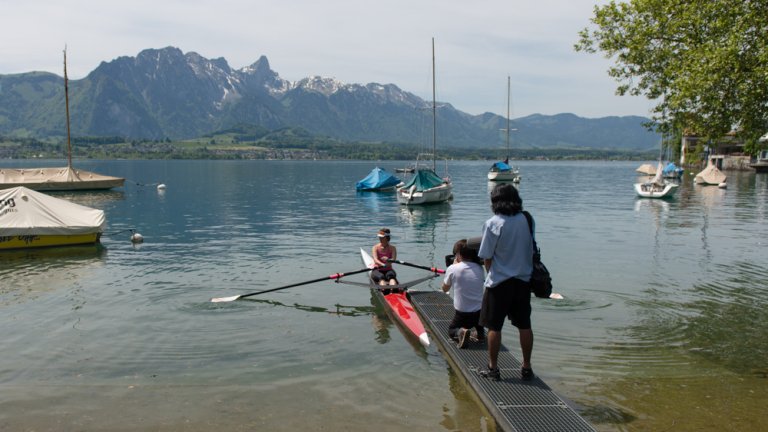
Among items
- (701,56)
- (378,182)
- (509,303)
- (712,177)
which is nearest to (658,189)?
(712,177)

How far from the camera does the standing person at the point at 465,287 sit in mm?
11922

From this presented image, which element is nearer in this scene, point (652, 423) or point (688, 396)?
point (652, 423)

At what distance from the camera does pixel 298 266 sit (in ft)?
85.3

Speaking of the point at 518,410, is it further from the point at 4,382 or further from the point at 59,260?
the point at 59,260

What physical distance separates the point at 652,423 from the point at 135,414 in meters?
9.50

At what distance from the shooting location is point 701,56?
1401 cm

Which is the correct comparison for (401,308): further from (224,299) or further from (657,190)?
(657,190)

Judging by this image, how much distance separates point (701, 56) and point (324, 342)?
12163 mm

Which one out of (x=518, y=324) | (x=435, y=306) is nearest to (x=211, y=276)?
(x=435, y=306)

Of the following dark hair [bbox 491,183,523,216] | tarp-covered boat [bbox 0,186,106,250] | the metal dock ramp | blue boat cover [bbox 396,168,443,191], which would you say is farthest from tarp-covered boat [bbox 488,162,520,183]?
dark hair [bbox 491,183,523,216]

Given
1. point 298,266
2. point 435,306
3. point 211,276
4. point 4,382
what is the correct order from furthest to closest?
point 298,266 → point 211,276 → point 435,306 → point 4,382

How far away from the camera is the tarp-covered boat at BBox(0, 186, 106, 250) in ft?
92.3

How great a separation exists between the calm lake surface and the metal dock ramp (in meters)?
0.49

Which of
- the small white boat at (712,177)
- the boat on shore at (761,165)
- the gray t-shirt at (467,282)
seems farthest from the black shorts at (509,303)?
the boat on shore at (761,165)
